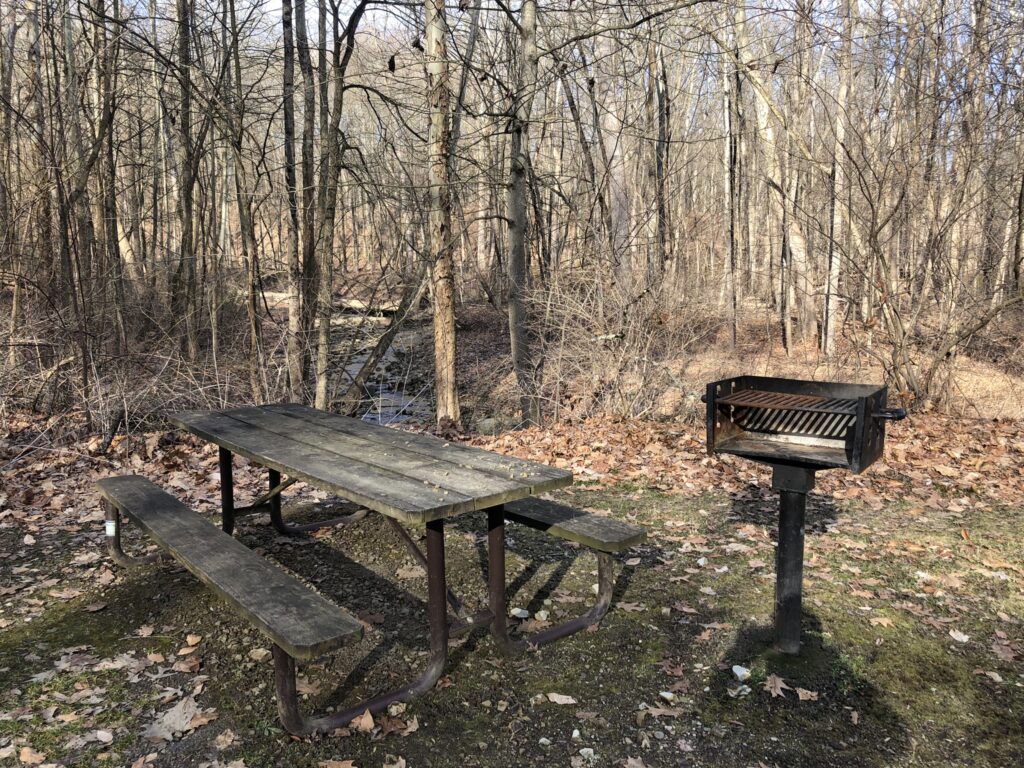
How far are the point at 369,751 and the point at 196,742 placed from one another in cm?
63

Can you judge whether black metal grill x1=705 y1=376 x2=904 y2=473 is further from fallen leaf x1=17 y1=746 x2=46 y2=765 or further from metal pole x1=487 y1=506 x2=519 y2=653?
fallen leaf x1=17 y1=746 x2=46 y2=765

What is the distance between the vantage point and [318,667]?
323 centimetres

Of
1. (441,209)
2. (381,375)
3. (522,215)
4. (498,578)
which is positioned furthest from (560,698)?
(381,375)

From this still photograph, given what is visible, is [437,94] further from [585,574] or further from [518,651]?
[518,651]

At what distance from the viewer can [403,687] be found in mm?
2965

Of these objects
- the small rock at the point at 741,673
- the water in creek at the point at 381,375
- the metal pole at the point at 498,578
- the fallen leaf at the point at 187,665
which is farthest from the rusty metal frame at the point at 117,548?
the water in creek at the point at 381,375

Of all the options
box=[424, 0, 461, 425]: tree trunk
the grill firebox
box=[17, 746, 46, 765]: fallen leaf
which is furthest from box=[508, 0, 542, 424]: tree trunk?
box=[17, 746, 46, 765]: fallen leaf

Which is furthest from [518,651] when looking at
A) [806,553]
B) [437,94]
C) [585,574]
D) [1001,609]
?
[437,94]

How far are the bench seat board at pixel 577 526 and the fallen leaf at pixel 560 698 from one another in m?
0.65

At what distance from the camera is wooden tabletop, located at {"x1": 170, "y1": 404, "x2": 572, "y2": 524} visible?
281cm

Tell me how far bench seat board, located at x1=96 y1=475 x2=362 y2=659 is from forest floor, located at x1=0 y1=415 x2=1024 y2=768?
46cm

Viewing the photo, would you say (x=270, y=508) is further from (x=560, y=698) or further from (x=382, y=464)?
(x=560, y=698)

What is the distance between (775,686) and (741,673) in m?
0.15

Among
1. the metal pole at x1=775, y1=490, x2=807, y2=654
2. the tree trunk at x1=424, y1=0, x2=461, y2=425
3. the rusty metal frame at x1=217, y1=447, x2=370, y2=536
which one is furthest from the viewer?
the tree trunk at x1=424, y1=0, x2=461, y2=425
